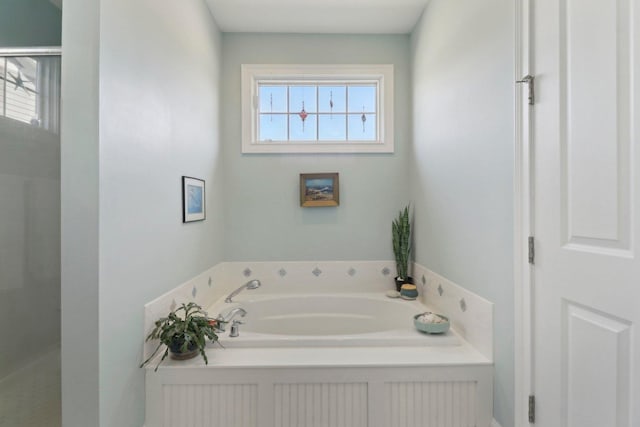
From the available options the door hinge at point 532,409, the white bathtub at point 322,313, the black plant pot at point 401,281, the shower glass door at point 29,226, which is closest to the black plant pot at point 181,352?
the shower glass door at point 29,226

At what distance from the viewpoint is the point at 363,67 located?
103 inches

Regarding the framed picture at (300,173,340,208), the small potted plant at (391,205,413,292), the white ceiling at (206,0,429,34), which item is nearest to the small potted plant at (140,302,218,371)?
the framed picture at (300,173,340,208)

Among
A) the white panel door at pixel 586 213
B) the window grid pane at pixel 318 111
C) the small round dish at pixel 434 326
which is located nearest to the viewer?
the white panel door at pixel 586 213

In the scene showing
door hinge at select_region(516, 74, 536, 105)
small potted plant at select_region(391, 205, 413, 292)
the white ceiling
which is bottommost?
small potted plant at select_region(391, 205, 413, 292)

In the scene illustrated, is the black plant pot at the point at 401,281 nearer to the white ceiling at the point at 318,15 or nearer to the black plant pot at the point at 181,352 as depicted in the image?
the black plant pot at the point at 181,352

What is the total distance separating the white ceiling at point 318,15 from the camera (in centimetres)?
223

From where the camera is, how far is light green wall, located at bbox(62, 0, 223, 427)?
1158 mm

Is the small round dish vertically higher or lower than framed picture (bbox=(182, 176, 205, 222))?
lower

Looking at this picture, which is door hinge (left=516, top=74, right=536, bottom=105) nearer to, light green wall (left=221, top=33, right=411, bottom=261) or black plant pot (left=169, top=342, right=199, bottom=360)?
light green wall (left=221, top=33, right=411, bottom=261)

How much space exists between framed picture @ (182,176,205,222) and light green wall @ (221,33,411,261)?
51cm

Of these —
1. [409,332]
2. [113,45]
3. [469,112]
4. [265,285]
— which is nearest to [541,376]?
[409,332]

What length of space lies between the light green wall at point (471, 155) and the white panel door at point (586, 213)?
0.17m

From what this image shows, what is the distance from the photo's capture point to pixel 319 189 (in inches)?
102

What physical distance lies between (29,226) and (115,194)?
0.61m
